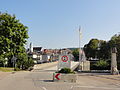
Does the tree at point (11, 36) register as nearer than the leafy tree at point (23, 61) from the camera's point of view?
Yes

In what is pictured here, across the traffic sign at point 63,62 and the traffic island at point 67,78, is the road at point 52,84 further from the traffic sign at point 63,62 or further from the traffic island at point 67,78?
the traffic sign at point 63,62

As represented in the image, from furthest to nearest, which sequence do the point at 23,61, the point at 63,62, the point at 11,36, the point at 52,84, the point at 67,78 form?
the point at 23,61 < the point at 11,36 < the point at 63,62 < the point at 67,78 < the point at 52,84

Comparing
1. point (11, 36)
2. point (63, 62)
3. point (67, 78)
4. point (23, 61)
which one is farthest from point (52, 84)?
point (23, 61)

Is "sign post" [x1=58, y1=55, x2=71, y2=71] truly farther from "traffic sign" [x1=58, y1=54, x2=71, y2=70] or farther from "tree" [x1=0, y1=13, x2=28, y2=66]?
"tree" [x1=0, y1=13, x2=28, y2=66]

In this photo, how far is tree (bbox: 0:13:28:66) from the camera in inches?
1724

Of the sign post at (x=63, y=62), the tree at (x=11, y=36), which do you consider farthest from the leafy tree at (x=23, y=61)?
the sign post at (x=63, y=62)

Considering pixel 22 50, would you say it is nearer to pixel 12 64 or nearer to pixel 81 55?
pixel 12 64

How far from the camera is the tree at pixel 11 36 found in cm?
4379

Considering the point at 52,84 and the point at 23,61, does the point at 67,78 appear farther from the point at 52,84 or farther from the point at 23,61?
the point at 23,61

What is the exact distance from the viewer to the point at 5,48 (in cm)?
4362

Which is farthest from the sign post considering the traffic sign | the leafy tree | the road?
the leafy tree

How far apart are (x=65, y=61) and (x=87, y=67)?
20.6 m

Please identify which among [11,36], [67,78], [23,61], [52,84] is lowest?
[52,84]

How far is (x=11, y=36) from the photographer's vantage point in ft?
149
